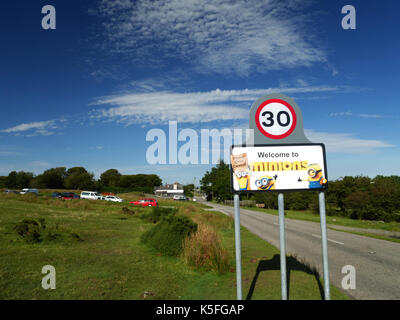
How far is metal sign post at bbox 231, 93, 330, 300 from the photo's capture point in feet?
14.1

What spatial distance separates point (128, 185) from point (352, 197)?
10516 centimetres

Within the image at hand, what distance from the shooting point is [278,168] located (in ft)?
14.3

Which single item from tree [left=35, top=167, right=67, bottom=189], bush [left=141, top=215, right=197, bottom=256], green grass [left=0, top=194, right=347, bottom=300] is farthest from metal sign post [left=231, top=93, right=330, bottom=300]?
tree [left=35, top=167, right=67, bottom=189]

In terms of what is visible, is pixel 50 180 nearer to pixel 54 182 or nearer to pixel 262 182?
pixel 54 182

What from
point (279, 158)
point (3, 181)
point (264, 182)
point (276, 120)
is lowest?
point (264, 182)

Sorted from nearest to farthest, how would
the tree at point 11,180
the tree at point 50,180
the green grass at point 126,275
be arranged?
the green grass at point 126,275, the tree at point 50,180, the tree at point 11,180

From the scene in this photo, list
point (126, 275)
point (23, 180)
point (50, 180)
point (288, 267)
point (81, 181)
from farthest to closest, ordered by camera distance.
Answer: point (23, 180) < point (50, 180) < point (81, 181) < point (288, 267) < point (126, 275)

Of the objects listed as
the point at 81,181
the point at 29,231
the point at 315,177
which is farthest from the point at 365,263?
the point at 81,181

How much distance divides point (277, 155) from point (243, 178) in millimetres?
682

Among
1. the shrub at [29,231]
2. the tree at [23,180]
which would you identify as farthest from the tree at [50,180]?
the shrub at [29,231]

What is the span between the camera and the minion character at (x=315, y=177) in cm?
439

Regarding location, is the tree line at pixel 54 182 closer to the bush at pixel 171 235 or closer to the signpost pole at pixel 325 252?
the bush at pixel 171 235

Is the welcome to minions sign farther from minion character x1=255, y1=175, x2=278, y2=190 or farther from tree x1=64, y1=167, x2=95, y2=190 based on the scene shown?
tree x1=64, y1=167, x2=95, y2=190
